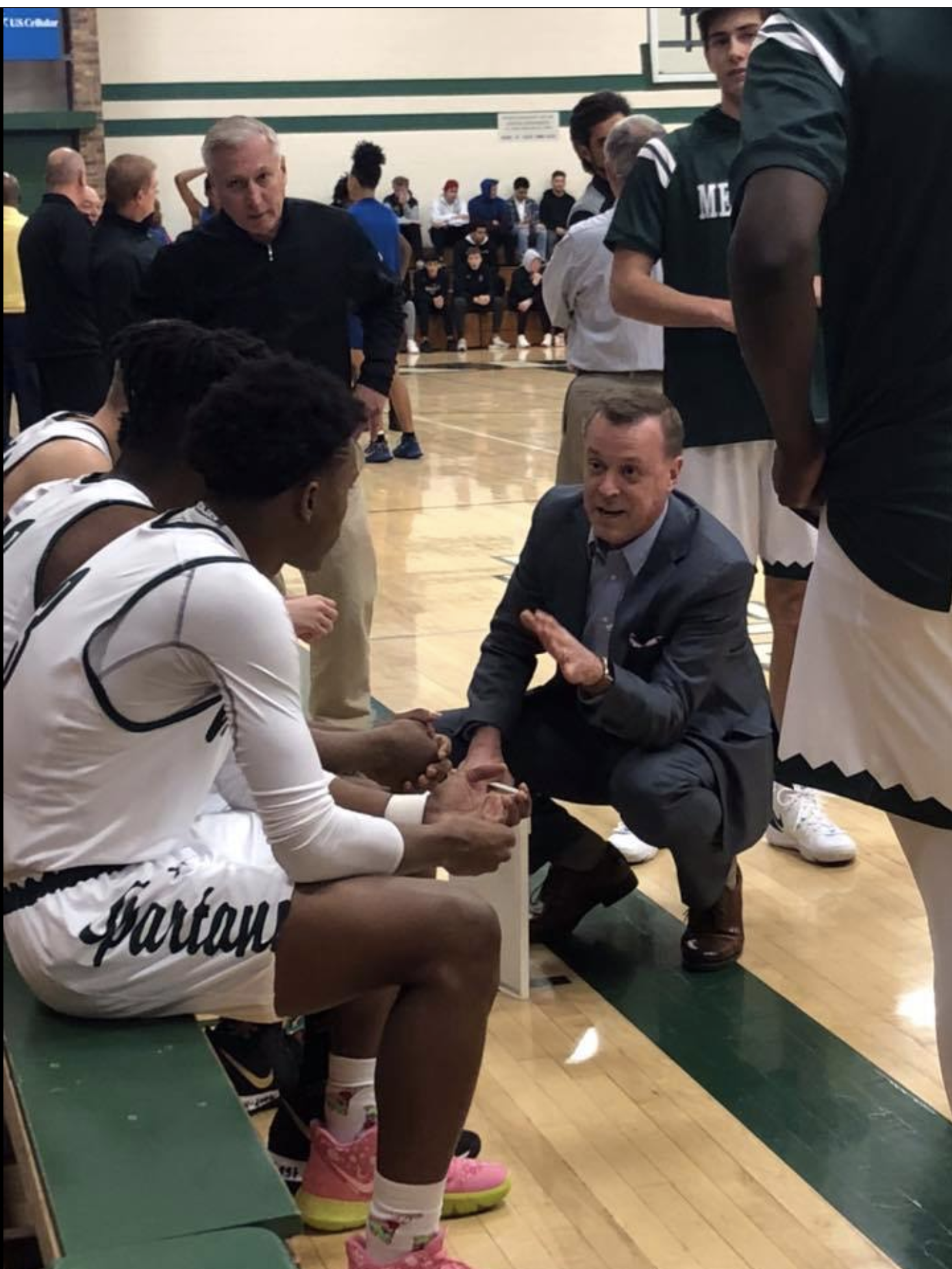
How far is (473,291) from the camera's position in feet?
59.5

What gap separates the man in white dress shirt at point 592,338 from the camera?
442 cm

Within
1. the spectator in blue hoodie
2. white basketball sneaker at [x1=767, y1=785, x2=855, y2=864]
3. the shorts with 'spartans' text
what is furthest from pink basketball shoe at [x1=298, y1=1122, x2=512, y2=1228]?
the spectator in blue hoodie

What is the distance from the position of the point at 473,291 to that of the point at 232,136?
1438 centimetres

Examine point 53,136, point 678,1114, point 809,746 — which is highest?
point 53,136

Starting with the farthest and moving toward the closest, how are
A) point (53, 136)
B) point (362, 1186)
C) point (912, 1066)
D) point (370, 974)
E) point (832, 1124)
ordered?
point (53, 136)
point (912, 1066)
point (832, 1124)
point (362, 1186)
point (370, 974)

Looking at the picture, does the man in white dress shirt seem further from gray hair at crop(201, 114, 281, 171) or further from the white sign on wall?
the white sign on wall

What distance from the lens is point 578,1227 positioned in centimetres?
235

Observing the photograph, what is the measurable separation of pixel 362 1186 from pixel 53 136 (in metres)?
16.9

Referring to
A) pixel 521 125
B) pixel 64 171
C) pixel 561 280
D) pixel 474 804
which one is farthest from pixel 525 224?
pixel 474 804

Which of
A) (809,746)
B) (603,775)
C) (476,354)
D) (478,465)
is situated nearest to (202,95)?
(476,354)

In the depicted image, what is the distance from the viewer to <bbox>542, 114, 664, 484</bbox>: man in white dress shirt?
174 inches

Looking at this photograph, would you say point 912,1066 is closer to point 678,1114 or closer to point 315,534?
point 678,1114

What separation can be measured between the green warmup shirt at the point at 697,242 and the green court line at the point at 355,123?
51.1 feet

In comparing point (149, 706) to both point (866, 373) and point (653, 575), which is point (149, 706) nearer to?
point (866, 373)
